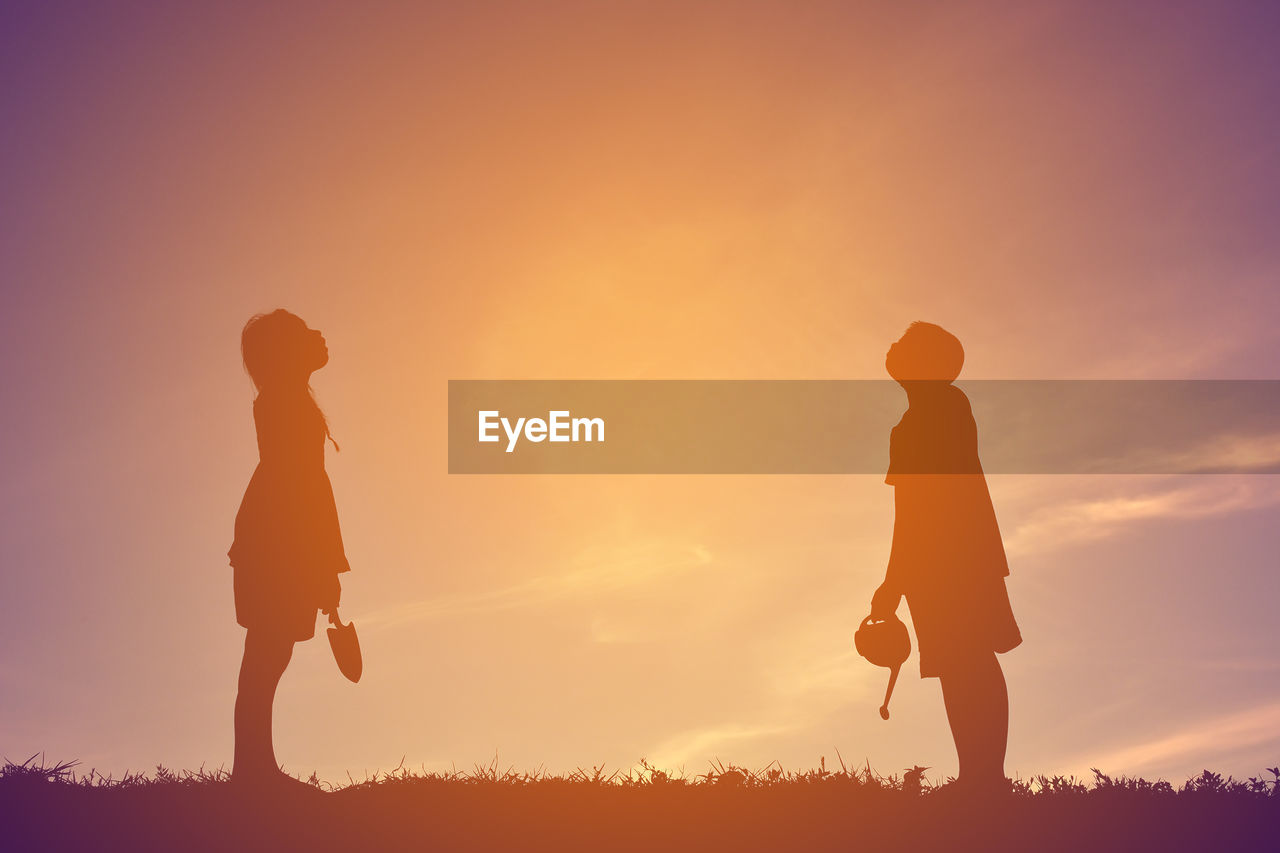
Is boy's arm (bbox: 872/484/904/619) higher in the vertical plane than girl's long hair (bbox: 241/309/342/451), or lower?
lower

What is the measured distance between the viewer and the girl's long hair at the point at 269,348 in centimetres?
934

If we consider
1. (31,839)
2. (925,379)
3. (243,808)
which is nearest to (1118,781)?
(925,379)

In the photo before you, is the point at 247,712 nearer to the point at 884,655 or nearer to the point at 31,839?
the point at 31,839

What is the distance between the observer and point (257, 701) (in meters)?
8.76

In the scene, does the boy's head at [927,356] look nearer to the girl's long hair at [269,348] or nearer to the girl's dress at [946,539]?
the girl's dress at [946,539]

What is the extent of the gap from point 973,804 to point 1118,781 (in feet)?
5.57

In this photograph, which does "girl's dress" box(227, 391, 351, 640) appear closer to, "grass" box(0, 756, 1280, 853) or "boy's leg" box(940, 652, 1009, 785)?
"grass" box(0, 756, 1280, 853)

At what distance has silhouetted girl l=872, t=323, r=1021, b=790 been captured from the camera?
8.76m

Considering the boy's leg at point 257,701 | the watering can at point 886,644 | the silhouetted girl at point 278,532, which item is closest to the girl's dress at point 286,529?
the silhouetted girl at point 278,532

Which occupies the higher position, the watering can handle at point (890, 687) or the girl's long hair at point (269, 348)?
the girl's long hair at point (269, 348)

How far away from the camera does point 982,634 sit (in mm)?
8906

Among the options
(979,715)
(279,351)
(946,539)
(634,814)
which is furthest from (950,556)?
(279,351)

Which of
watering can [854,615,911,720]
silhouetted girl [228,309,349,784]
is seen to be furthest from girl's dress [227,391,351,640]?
watering can [854,615,911,720]

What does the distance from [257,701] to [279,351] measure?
2.67 meters
